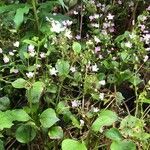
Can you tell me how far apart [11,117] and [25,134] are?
3.2 inches

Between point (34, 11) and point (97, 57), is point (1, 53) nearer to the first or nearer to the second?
point (34, 11)

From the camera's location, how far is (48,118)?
1.62 m

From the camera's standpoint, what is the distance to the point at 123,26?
2395mm

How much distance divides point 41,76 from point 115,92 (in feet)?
1.01

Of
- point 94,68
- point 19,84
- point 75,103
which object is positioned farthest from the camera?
point 94,68

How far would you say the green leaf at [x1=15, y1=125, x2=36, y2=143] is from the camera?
1625mm

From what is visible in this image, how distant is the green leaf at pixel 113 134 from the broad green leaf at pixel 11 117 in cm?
29

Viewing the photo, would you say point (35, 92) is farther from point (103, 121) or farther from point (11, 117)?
point (103, 121)

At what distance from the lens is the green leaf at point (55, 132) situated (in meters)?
1.63

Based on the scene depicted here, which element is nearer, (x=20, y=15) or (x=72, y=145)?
(x=72, y=145)

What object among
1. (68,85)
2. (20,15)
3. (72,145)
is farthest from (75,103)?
(20,15)

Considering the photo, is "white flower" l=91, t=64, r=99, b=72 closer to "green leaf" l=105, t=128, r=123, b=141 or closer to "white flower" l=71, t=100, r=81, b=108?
"white flower" l=71, t=100, r=81, b=108

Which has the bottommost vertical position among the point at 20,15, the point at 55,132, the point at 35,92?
the point at 55,132

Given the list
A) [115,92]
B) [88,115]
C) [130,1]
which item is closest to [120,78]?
[115,92]
